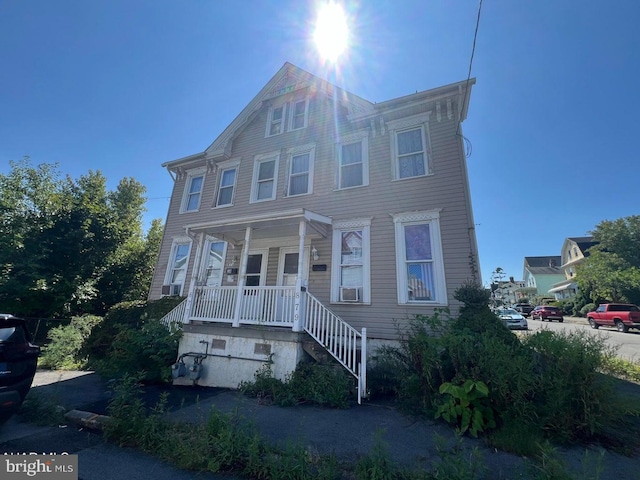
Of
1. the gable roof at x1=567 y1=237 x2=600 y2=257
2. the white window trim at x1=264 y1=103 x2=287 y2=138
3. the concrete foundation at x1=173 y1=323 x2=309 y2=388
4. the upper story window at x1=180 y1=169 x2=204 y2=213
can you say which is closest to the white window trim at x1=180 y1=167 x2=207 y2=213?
the upper story window at x1=180 y1=169 x2=204 y2=213

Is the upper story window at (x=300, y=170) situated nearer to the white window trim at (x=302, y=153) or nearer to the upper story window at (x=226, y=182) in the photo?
the white window trim at (x=302, y=153)

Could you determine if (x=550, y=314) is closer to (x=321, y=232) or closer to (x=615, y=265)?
(x=615, y=265)

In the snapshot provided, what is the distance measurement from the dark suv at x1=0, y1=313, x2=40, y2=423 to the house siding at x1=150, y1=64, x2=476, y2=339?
18.9 ft

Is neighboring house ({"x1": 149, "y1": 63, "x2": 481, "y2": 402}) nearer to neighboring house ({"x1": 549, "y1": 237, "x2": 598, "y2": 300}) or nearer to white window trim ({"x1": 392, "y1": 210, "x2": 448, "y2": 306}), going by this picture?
white window trim ({"x1": 392, "y1": 210, "x2": 448, "y2": 306})

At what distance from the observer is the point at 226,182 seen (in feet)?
37.2

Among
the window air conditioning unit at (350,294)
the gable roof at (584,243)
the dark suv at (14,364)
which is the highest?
the gable roof at (584,243)

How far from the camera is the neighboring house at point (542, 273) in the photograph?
49481 millimetres

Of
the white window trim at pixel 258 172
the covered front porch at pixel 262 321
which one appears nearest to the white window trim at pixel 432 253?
the covered front porch at pixel 262 321

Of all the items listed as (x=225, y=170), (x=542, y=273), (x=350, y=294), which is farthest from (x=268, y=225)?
(x=542, y=273)

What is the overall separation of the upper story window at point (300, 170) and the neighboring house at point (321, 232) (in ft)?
0.15

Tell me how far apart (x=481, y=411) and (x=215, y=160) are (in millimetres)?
12040

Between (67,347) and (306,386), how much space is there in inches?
384

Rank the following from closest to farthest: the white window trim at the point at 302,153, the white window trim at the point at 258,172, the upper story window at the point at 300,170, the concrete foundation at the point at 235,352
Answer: the concrete foundation at the point at 235,352, the white window trim at the point at 302,153, the upper story window at the point at 300,170, the white window trim at the point at 258,172

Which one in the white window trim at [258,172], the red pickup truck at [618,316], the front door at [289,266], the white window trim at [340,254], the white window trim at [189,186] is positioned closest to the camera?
the white window trim at [340,254]
